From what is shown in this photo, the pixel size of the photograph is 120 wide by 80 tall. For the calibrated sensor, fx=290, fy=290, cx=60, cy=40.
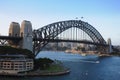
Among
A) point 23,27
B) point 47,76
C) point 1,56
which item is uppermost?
point 23,27

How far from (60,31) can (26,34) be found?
25008 mm

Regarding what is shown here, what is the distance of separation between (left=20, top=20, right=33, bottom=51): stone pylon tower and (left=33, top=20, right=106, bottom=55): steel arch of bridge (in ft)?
18.2

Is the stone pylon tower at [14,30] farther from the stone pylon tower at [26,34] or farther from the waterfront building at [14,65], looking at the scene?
the waterfront building at [14,65]

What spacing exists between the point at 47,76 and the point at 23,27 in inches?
934

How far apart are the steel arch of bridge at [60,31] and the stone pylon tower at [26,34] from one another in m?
5.54

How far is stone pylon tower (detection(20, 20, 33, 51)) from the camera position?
69250 millimetres

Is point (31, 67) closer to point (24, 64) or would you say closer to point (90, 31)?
point (24, 64)

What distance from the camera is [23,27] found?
232 feet

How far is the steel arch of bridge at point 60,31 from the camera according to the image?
78.0m

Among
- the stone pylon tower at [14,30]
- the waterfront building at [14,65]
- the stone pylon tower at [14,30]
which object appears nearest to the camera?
the waterfront building at [14,65]

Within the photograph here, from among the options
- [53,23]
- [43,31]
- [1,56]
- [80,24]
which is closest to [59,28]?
[53,23]

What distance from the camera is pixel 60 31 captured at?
9356 centimetres

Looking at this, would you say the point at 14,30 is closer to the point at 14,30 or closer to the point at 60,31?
the point at 14,30

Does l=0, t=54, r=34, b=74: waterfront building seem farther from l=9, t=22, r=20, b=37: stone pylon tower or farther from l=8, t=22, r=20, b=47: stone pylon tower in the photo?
l=9, t=22, r=20, b=37: stone pylon tower
